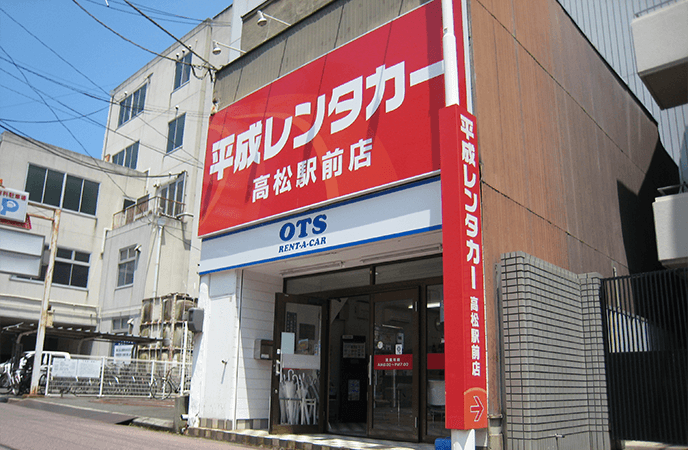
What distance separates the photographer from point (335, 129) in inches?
345

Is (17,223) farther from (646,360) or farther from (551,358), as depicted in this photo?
(646,360)

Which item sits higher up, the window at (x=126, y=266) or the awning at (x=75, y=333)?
the window at (x=126, y=266)

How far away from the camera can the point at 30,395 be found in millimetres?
15375

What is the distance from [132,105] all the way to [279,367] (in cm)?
2416

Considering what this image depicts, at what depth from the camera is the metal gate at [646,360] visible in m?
7.44

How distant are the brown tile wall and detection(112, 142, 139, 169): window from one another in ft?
75.2

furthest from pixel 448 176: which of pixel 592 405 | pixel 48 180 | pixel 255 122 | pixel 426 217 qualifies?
pixel 48 180

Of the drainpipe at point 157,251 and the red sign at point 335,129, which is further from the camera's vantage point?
the drainpipe at point 157,251

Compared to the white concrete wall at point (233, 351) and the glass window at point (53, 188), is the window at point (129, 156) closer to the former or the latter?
the glass window at point (53, 188)

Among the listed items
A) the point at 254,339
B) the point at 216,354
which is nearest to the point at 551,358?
the point at 254,339

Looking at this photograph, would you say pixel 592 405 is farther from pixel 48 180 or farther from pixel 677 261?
pixel 48 180

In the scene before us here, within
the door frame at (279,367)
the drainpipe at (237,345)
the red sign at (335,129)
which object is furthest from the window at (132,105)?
the door frame at (279,367)

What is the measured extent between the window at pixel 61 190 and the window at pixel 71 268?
80.0 inches

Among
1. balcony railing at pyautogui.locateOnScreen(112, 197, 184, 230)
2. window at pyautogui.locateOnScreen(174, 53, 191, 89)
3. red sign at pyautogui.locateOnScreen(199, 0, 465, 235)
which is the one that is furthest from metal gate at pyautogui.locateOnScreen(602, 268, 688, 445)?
Answer: window at pyautogui.locateOnScreen(174, 53, 191, 89)
